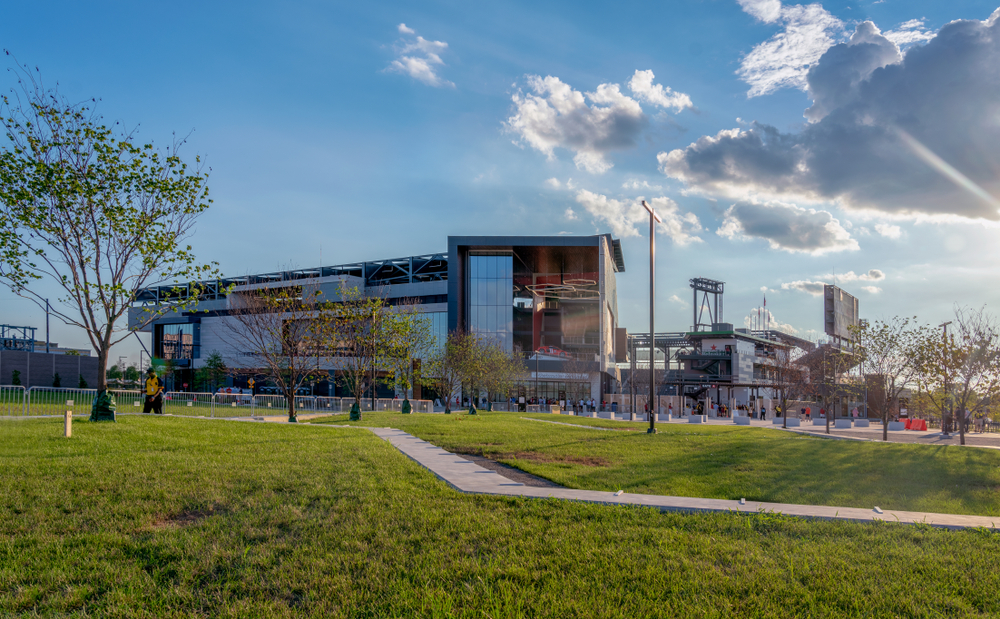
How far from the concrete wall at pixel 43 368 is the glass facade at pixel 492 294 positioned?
142 feet

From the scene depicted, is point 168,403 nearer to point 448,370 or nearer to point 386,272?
point 448,370

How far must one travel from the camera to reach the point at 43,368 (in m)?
60.2

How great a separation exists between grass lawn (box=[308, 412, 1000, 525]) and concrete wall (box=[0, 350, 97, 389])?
59.2m

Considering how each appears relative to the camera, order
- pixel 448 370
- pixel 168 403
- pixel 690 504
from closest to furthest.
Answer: pixel 690 504
pixel 168 403
pixel 448 370

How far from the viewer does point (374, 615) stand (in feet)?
13.8

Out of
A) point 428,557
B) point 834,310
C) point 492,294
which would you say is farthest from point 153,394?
point 834,310

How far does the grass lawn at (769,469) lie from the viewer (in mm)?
8891

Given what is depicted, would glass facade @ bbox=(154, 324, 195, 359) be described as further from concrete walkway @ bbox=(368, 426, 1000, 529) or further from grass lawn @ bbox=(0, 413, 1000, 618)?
concrete walkway @ bbox=(368, 426, 1000, 529)

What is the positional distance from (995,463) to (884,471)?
3.82m

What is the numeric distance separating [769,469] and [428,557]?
29.3ft

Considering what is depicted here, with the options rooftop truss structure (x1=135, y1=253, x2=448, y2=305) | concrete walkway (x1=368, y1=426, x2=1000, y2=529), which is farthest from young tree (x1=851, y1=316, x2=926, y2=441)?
rooftop truss structure (x1=135, y1=253, x2=448, y2=305)

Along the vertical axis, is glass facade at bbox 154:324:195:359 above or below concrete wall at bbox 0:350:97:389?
above

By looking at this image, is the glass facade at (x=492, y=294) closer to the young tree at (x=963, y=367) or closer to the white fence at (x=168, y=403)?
the white fence at (x=168, y=403)

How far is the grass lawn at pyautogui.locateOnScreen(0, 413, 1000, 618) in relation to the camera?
174 inches
